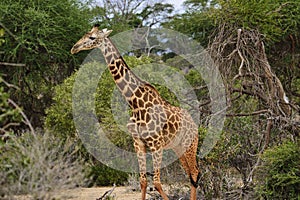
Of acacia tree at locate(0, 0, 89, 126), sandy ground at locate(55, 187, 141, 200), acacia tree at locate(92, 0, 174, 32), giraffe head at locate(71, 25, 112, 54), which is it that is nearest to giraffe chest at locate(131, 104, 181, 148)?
giraffe head at locate(71, 25, 112, 54)

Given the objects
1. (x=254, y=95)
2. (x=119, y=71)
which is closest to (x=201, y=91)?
(x=254, y=95)

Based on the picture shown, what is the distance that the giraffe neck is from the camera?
23.6 ft

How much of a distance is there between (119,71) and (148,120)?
2.42ft

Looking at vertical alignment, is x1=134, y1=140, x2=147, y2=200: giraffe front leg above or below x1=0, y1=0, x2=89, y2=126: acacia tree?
below

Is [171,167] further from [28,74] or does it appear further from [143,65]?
[28,74]

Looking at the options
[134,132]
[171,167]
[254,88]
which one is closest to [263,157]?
[134,132]

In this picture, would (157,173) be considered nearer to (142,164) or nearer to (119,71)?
(142,164)

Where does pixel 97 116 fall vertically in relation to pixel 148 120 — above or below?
below

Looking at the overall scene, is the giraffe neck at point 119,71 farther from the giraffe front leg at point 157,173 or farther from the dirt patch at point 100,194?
the dirt patch at point 100,194

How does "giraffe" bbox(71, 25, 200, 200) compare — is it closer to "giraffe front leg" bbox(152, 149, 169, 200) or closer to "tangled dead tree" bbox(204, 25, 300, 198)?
"giraffe front leg" bbox(152, 149, 169, 200)

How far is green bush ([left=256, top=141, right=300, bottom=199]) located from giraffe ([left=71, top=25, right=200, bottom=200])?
3.11 feet

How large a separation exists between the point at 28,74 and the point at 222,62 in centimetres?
613

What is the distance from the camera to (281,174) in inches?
254

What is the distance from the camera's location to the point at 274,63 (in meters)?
14.2
